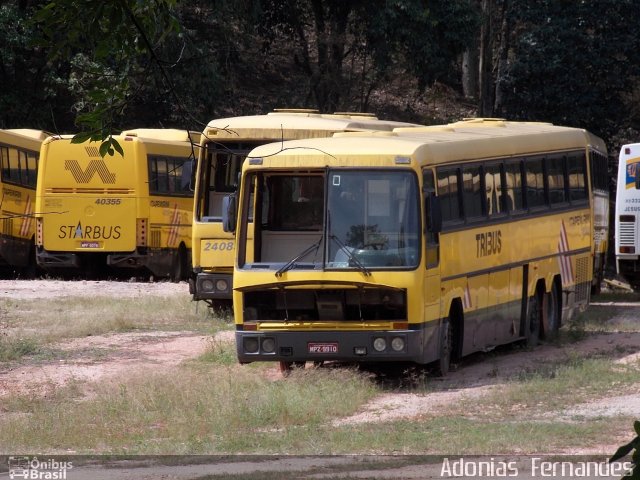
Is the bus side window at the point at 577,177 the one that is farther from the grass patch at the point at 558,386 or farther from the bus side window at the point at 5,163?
the bus side window at the point at 5,163

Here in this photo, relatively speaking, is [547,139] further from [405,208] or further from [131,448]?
[131,448]

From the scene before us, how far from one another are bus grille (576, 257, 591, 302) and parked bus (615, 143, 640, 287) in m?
6.87

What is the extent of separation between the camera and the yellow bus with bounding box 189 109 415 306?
67.5 ft

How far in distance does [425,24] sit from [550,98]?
4630mm

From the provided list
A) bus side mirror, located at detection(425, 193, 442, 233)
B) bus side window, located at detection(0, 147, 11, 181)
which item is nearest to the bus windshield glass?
bus side mirror, located at detection(425, 193, 442, 233)

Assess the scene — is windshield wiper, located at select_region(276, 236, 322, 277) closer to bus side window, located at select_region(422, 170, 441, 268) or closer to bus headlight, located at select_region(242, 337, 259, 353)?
bus headlight, located at select_region(242, 337, 259, 353)

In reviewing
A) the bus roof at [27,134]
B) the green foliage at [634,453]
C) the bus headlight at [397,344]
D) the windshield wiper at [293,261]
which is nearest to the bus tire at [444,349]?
the bus headlight at [397,344]

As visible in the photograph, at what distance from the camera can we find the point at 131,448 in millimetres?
11344

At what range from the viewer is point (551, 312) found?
65.9 ft

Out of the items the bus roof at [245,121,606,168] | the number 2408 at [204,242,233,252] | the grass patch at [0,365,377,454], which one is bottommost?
the grass patch at [0,365,377,454]

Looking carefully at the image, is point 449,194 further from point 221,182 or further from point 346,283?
point 221,182

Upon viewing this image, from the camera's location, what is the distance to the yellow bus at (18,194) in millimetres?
31188

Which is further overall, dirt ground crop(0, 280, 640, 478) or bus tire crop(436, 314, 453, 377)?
bus tire crop(436, 314, 453, 377)

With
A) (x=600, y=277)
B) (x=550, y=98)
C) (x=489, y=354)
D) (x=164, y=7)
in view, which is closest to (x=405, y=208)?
(x=489, y=354)
